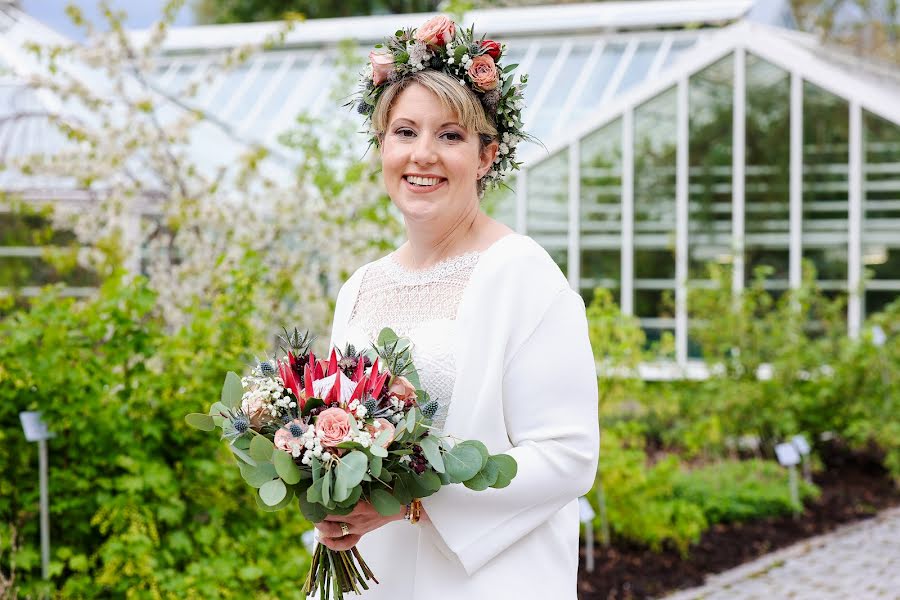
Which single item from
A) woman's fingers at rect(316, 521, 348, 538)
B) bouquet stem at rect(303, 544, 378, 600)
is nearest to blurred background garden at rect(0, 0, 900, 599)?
bouquet stem at rect(303, 544, 378, 600)

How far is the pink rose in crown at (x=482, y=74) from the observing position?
204 cm

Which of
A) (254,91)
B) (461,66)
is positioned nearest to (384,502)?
(461,66)

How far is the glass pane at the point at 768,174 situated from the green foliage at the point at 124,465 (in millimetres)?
9451

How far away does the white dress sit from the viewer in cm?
191

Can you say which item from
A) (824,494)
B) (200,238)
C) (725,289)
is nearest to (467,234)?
(200,238)

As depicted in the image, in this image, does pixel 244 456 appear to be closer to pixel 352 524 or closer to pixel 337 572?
pixel 352 524

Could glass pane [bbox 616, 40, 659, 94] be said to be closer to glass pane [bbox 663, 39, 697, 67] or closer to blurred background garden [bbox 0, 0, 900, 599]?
blurred background garden [bbox 0, 0, 900, 599]

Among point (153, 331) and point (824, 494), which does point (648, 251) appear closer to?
point (824, 494)

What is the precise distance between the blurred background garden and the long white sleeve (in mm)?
661

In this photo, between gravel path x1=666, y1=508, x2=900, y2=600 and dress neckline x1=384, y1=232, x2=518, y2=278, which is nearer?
dress neckline x1=384, y1=232, x2=518, y2=278

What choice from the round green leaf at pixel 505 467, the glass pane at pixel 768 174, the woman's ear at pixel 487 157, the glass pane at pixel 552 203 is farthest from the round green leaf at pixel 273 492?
the glass pane at pixel 552 203

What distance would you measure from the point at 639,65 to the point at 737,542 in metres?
9.29

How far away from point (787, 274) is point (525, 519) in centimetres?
1118

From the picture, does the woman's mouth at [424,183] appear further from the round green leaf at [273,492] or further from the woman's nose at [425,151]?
the round green leaf at [273,492]
